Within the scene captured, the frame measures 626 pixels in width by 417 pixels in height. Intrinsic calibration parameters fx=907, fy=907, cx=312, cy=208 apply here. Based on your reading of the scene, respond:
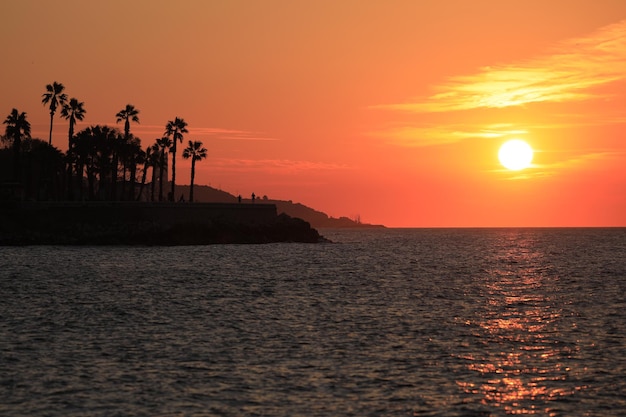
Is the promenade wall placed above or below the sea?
above

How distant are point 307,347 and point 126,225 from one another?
107 meters

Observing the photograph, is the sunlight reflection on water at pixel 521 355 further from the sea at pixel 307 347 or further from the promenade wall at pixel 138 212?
the promenade wall at pixel 138 212

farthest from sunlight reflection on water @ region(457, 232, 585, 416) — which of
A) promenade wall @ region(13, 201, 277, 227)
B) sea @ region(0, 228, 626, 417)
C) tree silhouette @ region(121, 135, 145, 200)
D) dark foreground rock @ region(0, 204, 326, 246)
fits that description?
tree silhouette @ region(121, 135, 145, 200)

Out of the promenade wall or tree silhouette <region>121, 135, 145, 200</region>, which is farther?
tree silhouette <region>121, 135, 145, 200</region>

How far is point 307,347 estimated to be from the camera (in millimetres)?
35938

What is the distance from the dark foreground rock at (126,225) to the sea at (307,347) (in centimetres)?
6026

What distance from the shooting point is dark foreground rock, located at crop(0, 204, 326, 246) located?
436 ft

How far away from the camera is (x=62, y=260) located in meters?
97.8

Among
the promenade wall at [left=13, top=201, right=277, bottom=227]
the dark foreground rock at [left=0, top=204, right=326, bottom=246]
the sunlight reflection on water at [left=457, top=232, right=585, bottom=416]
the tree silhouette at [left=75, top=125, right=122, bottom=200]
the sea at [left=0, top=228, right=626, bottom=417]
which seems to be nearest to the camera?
the sea at [left=0, top=228, right=626, bottom=417]

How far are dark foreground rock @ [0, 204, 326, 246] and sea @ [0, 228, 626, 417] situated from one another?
6026 centimetres

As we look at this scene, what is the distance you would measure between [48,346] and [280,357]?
953 centimetres

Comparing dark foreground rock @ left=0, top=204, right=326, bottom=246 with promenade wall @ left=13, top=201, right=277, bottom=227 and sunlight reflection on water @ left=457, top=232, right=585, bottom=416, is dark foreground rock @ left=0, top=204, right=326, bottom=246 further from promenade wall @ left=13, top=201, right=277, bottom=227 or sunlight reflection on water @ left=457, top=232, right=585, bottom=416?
sunlight reflection on water @ left=457, top=232, right=585, bottom=416

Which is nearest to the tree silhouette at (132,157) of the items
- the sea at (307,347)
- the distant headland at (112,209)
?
the distant headland at (112,209)

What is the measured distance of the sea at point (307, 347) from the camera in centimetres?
2583
